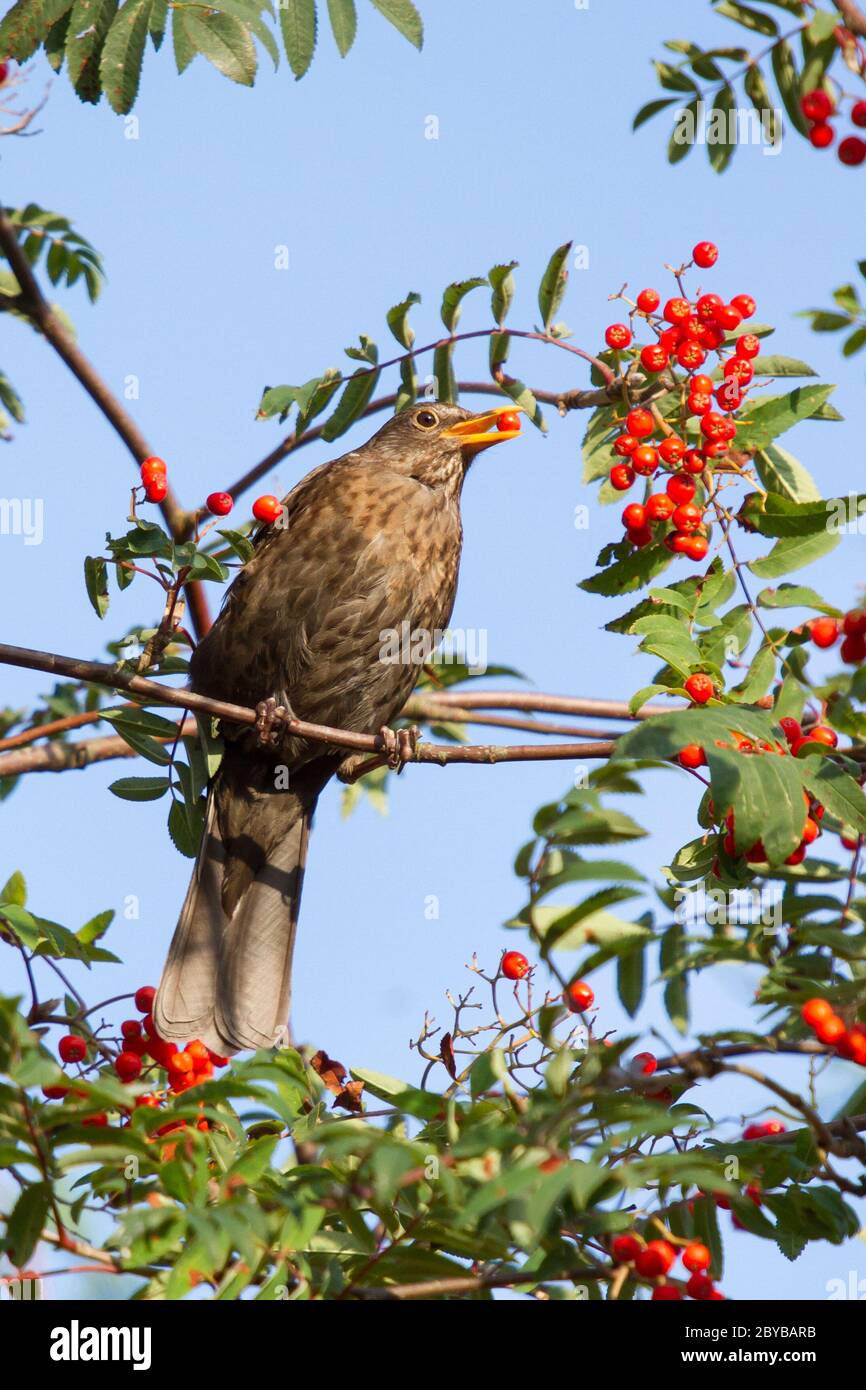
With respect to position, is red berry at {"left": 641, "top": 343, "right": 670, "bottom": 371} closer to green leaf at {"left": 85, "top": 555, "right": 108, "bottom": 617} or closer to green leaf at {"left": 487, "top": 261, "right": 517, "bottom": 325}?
green leaf at {"left": 487, "top": 261, "right": 517, "bottom": 325}

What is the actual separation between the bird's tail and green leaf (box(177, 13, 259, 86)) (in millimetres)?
2206

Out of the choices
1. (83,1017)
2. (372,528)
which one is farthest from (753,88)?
(83,1017)

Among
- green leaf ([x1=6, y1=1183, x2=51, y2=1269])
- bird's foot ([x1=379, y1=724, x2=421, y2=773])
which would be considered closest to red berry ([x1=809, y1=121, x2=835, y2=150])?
bird's foot ([x1=379, y1=724, x2=421, y2=773])

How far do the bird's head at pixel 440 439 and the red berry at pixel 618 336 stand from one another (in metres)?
1.52

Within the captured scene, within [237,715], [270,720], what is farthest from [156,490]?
[270,720]

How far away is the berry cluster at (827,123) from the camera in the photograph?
117 inches

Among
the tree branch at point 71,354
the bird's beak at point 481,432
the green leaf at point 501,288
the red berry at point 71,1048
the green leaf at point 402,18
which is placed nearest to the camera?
the red berry at point 71,1048

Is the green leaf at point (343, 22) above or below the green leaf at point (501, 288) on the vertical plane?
above

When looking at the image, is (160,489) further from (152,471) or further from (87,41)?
(87,41)

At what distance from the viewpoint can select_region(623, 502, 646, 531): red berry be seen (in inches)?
140

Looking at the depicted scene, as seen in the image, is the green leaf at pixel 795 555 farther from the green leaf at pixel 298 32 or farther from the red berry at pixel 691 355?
the green leaf at pixel 298 32

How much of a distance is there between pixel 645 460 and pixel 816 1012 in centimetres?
163

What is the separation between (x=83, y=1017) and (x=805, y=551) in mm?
1928

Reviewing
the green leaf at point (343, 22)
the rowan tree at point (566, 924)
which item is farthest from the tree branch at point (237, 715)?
the green leaf at point (343, 22)
